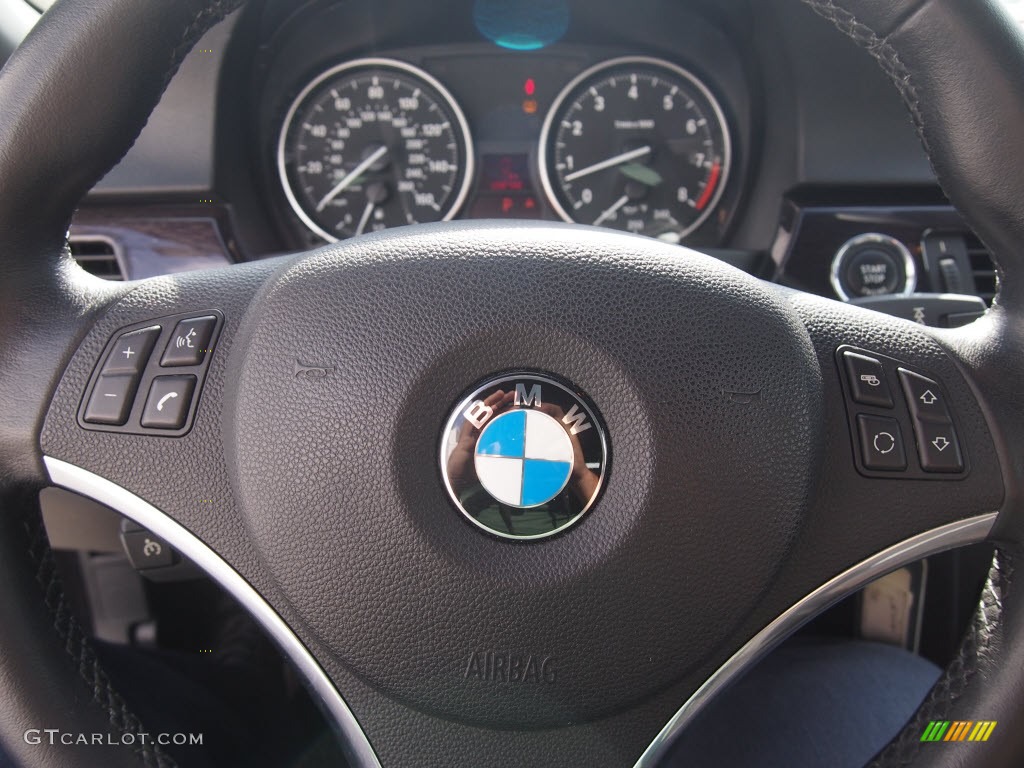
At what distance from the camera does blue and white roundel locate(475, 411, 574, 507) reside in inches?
26.9

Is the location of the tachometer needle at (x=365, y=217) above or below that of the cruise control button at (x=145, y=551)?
above

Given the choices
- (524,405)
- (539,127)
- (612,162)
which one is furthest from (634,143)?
(524,405)

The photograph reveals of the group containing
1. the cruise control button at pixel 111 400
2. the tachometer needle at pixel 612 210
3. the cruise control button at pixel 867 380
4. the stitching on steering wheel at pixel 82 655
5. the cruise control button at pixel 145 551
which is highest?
the cruise control button at pixel 867 380

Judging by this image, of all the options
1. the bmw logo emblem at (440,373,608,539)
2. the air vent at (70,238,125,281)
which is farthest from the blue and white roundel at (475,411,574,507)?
the air vent at (70,238,125,281)

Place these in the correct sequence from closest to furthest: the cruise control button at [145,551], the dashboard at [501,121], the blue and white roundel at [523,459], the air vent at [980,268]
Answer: the blue and white roundel at [523,459], the cruise control button at [145,551], the air vent at [980,268], the dashboard at [501,121]

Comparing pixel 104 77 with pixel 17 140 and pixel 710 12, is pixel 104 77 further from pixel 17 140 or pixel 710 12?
pixel 710 12

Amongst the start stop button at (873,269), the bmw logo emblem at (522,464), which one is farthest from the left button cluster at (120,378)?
the start stop button at (873,269)

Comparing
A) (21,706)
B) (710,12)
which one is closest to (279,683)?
(21,706)

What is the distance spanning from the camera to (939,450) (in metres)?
0.75

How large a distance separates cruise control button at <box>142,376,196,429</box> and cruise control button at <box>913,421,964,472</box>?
0.60m

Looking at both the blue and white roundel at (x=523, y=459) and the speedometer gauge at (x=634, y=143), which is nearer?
the blue and white roundel at (x=523, y=459)

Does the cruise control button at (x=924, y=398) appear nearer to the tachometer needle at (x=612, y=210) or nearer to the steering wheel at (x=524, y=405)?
the steering wheel at (x=524, y=405)

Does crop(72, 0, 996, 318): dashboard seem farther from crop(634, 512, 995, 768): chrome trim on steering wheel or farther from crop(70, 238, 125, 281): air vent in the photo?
crop(634, 512, 995, 768): chrome trim on steering wheel

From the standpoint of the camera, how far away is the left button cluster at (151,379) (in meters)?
0.74
